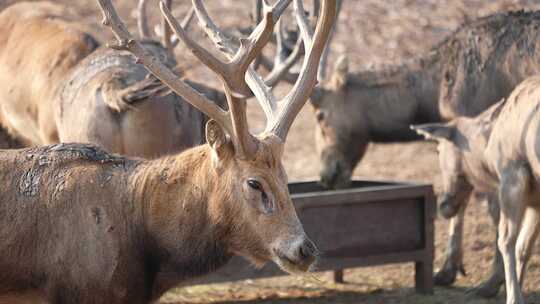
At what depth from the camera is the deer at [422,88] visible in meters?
9.39

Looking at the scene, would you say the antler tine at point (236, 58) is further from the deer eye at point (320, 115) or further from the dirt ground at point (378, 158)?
the deer eye at point (320, 115)

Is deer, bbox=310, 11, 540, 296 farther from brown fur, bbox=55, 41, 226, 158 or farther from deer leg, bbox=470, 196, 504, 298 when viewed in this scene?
brown fur, bbox=55, 41, 226, 158

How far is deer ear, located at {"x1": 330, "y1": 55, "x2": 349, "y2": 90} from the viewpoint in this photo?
9.98m

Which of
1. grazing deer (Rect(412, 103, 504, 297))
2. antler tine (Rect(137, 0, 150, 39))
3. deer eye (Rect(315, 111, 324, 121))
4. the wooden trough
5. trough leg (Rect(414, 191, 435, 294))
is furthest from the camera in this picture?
deer eye (Rect(315, 111, 324, 121))

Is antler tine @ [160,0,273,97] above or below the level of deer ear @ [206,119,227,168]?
above

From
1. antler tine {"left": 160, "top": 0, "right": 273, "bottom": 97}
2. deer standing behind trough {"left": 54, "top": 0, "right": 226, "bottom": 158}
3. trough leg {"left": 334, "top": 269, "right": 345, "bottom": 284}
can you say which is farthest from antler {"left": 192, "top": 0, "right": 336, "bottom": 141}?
trough leg {"left": 334, "top": 269, "right": 345, "bottom": 284}

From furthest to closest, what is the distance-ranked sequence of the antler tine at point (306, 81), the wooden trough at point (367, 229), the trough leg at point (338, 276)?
the trough leg at point (338, 276) < the wooden trough at point (367, 229) < the antler tine at point (306, 81)

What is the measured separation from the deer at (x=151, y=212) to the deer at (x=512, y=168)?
266 centimetres

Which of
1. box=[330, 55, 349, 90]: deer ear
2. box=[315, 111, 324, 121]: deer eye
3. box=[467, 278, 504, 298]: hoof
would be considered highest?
box=[330, 55, 349, 90]: deer ear

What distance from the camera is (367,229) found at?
838 cm

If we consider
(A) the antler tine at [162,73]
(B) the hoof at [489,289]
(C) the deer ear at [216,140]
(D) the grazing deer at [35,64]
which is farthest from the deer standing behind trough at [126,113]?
(B) the hoof at [489,289]

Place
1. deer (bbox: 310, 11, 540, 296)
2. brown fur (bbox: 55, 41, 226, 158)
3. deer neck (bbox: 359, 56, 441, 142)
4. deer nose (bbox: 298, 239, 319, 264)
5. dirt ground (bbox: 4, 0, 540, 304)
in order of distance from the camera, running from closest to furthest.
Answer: deer nose (bbox: 298, 239, 319, 264)
brown fur (bbox: 55, 41, 226, 158)
dirt ground (bbox: 4, 0, 540, 304)
deer (bbox: 310, 11, 540, 296)
deer neck (bbox: 359, 56, 441, 142)

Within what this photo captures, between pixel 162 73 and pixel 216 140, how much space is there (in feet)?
1.44

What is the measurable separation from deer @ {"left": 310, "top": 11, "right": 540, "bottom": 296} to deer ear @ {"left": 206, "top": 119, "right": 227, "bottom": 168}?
4442 millimetres
